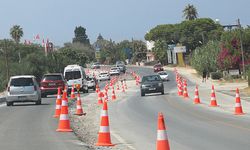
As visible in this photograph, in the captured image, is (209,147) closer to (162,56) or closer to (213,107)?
(213,107)

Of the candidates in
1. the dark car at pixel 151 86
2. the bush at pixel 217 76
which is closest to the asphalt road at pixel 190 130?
the dark car at pixel 151 86

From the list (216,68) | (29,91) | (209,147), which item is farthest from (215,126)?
(216,68)

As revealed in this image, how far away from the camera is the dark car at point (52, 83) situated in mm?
42438

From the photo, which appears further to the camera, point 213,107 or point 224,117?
point 213,107

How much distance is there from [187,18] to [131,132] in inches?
5456

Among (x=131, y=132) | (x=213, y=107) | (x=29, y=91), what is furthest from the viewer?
(x=29, y=91)

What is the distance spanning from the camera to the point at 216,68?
2886 inches

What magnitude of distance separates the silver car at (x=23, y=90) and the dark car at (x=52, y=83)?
1078 centimetres

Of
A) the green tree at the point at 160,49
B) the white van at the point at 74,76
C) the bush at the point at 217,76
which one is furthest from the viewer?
the green tree at the point at 160,49

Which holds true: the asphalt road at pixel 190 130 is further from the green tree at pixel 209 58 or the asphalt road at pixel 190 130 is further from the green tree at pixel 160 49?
the green tree at pixel 160 49

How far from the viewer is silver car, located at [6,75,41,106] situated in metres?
31.0

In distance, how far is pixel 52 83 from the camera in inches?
1682

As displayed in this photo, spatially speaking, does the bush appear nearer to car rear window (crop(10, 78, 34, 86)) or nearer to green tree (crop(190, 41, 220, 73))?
green tree (crop(190, 41, 220, 73))

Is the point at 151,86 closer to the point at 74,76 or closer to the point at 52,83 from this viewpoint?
the point at 52,83
